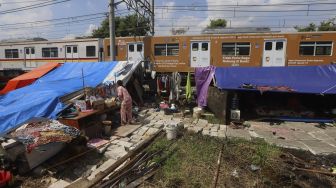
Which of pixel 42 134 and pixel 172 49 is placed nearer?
pixel 42 134

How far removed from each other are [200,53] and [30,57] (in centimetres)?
1417

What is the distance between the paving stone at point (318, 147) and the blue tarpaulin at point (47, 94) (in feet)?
23.3

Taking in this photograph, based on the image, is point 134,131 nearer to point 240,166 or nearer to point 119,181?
point 119,181

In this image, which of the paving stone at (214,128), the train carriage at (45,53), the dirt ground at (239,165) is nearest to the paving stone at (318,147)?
the dirt ground at (239,165)

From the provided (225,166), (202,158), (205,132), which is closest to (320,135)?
(205,132)

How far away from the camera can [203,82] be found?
11.0 metres

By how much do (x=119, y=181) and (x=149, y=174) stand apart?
62cm

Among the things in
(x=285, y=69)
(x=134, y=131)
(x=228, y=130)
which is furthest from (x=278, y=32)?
(x=134, y=131)

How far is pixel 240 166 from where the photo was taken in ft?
18.4

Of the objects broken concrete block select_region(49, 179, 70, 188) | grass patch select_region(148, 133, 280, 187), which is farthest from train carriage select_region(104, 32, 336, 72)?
broken concrete block select_region(49, 179, 70, 188)

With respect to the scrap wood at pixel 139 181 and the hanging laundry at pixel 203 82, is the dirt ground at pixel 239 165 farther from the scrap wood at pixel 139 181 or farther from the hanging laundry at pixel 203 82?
the hanging laundry at pixel 203 82

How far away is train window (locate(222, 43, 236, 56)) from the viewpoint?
14.8 meters

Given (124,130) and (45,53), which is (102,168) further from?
(45,53)

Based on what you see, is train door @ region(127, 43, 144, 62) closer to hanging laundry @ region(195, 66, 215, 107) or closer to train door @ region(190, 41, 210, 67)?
train door @ region(190, 41, 210, 67)
